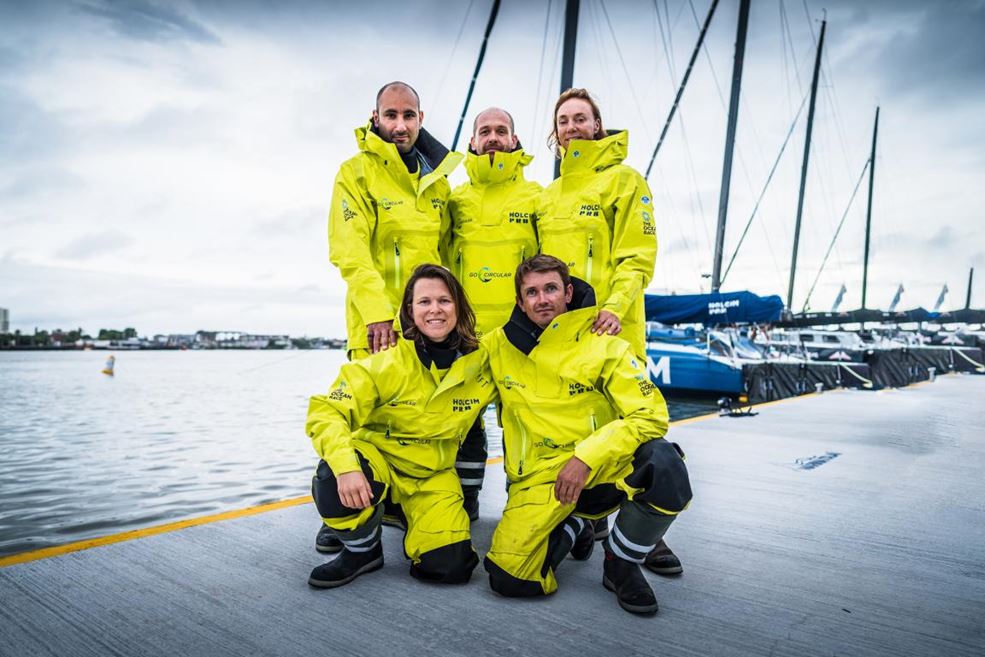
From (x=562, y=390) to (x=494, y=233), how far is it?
860 millimetres

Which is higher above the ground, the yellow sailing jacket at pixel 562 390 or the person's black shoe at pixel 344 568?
the yellow sailing jacket at pixel 562 390

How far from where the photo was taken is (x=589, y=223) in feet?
8.36

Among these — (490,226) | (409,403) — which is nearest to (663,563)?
(409,403)

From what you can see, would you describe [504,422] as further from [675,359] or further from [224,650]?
[675,359]

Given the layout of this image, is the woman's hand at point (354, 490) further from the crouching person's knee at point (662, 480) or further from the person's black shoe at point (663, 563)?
the person's black shoe at point (663, 563)

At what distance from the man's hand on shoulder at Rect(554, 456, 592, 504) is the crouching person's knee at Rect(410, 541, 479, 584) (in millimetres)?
437

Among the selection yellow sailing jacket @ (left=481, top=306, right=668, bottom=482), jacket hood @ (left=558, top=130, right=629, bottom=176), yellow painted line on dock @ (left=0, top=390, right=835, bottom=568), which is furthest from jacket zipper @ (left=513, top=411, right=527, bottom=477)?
yellow painted line on dock @ (left=0, top=390, right=835, bottom=568)

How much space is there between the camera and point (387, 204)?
2.52 m

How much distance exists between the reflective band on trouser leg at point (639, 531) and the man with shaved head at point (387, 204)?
1.28 metres

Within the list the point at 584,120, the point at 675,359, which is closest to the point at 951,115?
the point at 675,359

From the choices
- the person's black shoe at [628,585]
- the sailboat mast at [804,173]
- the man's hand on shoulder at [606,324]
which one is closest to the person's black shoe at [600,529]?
the person's black shoe at [628,585]

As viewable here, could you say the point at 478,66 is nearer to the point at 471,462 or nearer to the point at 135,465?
the point at 471,462

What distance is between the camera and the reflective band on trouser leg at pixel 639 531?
6.19ft

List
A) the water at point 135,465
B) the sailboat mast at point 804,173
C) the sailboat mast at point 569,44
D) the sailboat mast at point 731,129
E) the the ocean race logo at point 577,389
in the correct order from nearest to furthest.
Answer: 1. the the ocean race logo at point 577,389
2. the water at point 135,465
3. the sailboat mast at point 569,44
4. the sailboat mast at point 731,129
5. the sailboat mast at point 804,173
